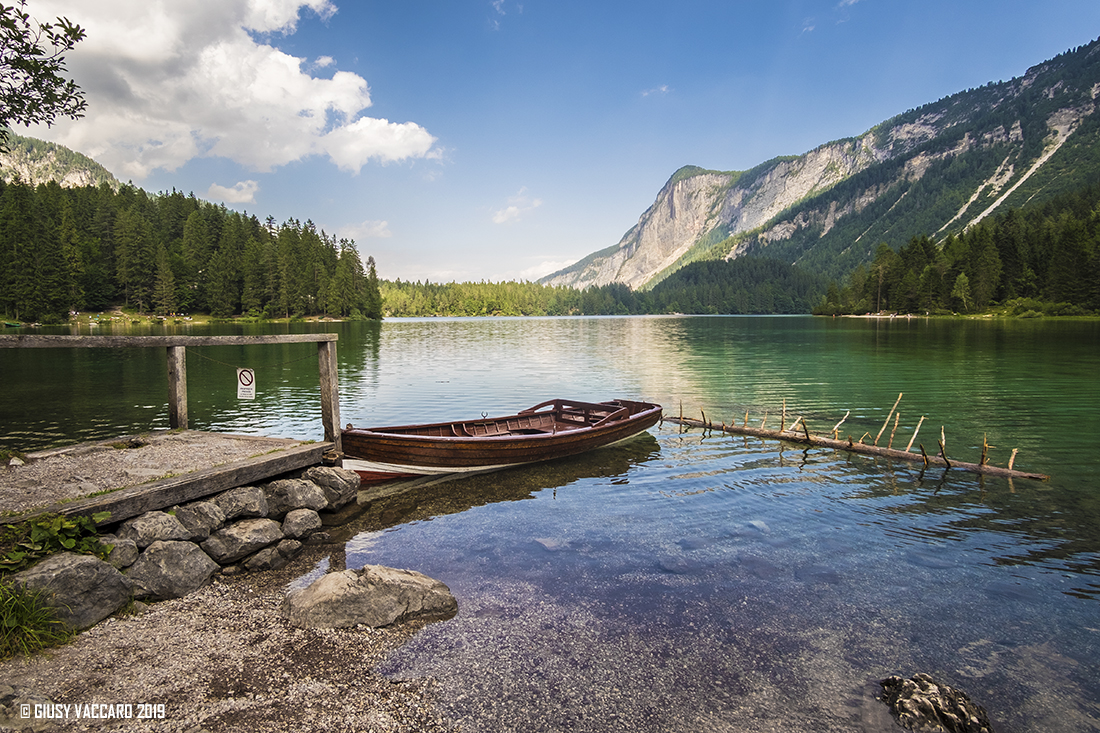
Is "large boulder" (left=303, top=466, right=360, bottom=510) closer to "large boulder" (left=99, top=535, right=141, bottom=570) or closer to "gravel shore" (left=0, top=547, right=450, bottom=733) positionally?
"large boulder" (left=99, top=535, right=141, bottom=570)

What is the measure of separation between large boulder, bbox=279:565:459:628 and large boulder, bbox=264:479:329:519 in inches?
138

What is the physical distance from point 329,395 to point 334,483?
275 cm

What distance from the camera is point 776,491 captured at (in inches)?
610

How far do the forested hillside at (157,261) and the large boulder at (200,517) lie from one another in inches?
4805

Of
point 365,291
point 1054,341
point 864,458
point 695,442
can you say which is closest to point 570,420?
point 695,442

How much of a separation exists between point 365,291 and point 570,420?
165m

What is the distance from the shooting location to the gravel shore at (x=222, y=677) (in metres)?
5.97

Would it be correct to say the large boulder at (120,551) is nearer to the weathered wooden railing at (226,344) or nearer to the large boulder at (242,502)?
the large boulder at (242,502)

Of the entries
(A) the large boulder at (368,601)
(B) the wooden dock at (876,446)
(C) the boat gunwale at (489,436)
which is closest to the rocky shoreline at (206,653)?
(A) the large boulder at (368,601)

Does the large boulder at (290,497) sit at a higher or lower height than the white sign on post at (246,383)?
lower

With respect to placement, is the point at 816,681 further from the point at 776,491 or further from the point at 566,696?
the point at 776,491

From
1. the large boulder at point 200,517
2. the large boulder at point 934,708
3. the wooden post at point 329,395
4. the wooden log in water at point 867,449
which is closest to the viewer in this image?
the large boulder at point 934,708

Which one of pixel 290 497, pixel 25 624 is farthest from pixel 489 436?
pixel 25 624

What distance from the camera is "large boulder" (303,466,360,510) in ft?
44.2
